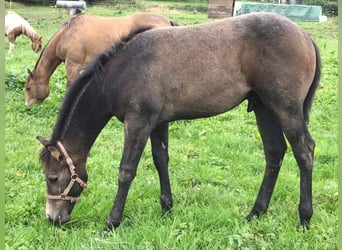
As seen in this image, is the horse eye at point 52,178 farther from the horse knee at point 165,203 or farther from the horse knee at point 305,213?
the horse knee at point 305,213

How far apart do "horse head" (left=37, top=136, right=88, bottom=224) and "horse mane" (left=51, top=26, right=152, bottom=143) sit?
103 mm

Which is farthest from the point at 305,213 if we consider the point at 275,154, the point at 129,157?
the point at 129,157

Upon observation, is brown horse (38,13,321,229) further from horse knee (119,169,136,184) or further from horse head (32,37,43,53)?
horse head (32,37,43,53)

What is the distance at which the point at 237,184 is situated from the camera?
15.0ft

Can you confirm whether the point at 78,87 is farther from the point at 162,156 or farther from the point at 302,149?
the point at 302,149

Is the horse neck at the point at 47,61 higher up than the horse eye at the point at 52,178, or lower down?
lower down

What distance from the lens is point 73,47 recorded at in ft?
23.5

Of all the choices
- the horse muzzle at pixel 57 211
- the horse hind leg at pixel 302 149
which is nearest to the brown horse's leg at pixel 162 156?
the horse muzzle at pixel 57 211

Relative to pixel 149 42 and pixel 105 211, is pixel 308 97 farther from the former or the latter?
pixel 105 211

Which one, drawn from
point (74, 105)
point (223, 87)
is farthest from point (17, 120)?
point (223, 87)

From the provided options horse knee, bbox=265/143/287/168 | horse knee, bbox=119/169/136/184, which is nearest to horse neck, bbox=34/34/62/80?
horse knee, bbox=119/169/136/184

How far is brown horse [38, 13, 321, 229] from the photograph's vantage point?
11.6ft

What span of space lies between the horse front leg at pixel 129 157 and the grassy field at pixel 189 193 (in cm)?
11

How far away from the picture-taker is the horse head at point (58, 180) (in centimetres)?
359
